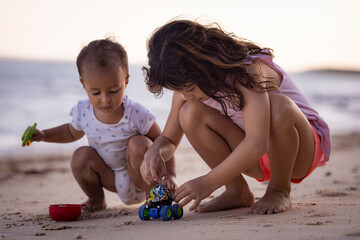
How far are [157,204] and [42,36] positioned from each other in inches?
576

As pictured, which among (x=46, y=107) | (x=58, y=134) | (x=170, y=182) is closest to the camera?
(x=170, y=182)

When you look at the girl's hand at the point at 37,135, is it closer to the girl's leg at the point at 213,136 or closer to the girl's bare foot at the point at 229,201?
the girl's leg at the point at 213,136

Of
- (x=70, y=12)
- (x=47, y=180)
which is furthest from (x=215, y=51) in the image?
(x=70, y=12)

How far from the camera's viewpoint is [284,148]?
241 centimetres

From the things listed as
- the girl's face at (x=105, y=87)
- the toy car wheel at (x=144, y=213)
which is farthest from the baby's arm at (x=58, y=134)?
→ the toy car wheel at (x=144, y=213)

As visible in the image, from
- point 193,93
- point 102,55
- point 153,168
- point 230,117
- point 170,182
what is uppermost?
point 102,55

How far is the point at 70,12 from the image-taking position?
14156 mm

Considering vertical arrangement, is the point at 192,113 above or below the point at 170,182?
above

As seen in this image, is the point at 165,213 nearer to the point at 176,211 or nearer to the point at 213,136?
the point at 176,211

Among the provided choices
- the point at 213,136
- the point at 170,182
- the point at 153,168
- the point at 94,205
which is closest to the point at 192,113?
the point at 213,136

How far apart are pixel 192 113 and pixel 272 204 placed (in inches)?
25.7

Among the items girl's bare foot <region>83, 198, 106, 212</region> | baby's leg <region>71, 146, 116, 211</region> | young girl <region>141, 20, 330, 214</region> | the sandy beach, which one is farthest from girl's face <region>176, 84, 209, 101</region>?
girl's bare foot <region>83, 198, 106, 212</region>

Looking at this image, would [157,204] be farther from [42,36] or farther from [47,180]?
[42,36]

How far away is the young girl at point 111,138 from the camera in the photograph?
2.92m
